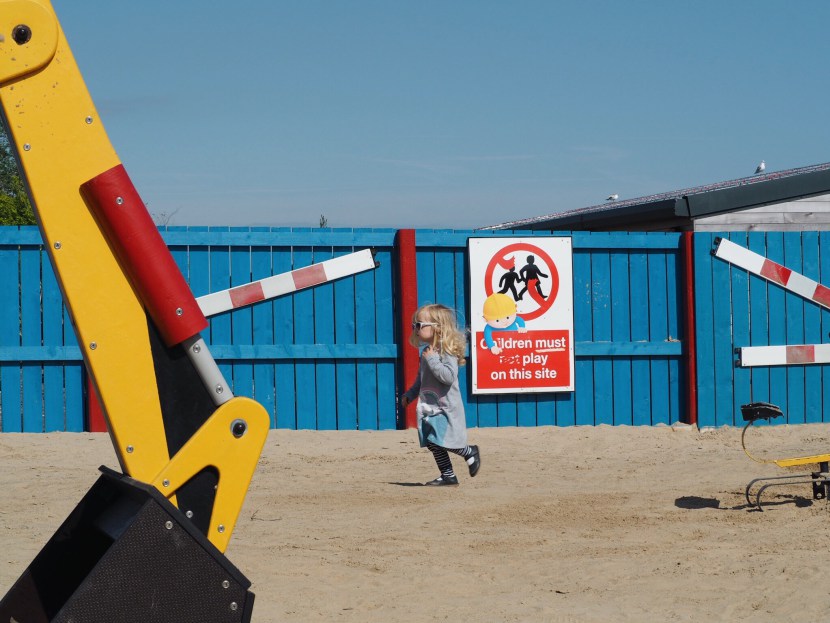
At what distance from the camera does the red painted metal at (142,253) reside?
2.92 meters

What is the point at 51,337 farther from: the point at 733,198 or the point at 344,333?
the point at 733,198

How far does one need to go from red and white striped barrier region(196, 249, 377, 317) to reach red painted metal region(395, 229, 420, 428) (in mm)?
315

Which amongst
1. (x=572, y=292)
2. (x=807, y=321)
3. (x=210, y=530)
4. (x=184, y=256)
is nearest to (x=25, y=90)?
(x=210, y=530)

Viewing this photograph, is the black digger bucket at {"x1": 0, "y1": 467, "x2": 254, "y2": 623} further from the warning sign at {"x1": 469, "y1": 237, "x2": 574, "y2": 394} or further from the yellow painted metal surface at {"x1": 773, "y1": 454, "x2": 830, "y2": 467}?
the warning sign at {"x1": 469, "y1": 237, "x2": 574, "y2": 394}

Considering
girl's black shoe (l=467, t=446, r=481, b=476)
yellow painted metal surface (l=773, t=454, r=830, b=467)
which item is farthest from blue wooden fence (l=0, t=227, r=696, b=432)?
yellow painted metal surface (l=773, t=454, r=830, b=467)

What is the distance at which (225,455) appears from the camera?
121 inches

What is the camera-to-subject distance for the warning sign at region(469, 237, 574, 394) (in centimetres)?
1047

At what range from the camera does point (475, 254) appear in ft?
34.2

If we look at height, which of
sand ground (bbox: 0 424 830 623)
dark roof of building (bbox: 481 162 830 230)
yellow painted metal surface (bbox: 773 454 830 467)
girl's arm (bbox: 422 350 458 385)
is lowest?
sand ground (bbox: 0 424 830 623)

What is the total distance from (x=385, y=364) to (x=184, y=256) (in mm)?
2249

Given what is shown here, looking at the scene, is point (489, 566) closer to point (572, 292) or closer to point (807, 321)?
point (572, 292)

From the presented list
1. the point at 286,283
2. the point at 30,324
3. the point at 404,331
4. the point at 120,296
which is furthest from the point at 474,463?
the point at 120,296

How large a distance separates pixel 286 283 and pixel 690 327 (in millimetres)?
4322

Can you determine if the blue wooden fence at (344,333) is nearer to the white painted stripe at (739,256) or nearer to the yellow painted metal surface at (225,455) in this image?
the white painted stripe at (739,256)
